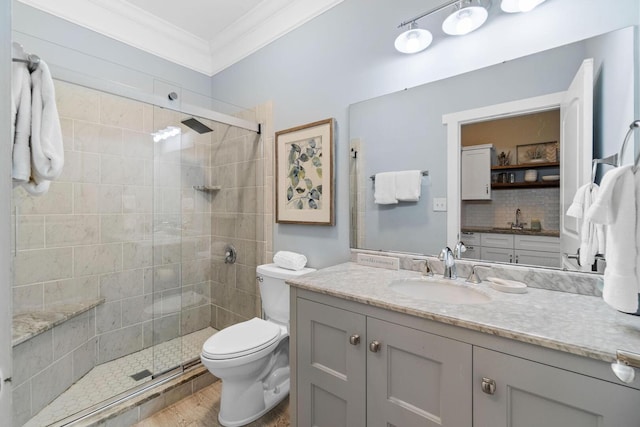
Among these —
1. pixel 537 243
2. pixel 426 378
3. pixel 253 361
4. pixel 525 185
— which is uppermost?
pixel 525 185

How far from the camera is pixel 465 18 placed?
134 cm

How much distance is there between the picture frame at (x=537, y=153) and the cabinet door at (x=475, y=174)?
125 mm

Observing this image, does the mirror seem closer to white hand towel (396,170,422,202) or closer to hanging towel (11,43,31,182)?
white hand towel (396,170,422,202)

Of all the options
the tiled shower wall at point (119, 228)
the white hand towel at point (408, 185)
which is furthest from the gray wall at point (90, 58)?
the white hand towel at point (408, 185)

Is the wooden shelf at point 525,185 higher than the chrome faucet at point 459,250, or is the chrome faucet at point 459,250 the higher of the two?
the wooden shelf at point 525,185

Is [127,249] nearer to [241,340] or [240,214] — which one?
[240,214]

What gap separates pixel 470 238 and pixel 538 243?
0.26 m

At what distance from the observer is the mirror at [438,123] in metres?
1.06

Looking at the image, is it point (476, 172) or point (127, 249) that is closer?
point (476, 172)

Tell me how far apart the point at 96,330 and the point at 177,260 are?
0.70m

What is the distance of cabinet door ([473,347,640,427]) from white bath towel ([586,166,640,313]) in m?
0.23

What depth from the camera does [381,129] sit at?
1.66 metres

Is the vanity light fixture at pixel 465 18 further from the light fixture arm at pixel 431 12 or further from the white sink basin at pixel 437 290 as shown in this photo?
the white sink basin at pixel 437 290

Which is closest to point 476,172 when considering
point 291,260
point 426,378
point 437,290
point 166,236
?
point 437,290
